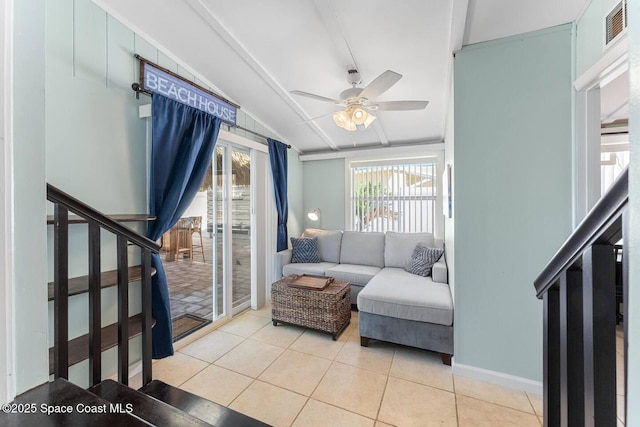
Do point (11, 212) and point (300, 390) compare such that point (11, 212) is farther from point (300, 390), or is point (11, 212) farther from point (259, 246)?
point (259, 246)

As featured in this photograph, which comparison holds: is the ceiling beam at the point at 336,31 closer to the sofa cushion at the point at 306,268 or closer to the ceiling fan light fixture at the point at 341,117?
the ceiling fan light fixture at the point at 341,117

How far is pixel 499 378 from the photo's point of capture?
6.68ft

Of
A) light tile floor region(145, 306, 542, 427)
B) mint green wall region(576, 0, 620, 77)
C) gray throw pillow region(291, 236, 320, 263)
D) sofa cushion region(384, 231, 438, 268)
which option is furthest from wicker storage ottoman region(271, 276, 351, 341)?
mint green wall region(576, 0, 620, 77)

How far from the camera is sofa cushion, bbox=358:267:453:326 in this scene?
7.50ft

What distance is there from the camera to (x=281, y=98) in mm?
3057

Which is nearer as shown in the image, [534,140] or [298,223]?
[534,140]

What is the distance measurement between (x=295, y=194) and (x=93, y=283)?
3.50m

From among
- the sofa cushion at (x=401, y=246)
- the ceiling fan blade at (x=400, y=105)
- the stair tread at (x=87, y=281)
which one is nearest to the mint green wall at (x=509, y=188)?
the ceiling fan blade at (x=400, y=105)

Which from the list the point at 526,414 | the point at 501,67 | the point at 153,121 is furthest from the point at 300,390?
the point at 501,67

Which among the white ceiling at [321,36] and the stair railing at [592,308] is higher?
the white ceiling at [321,36]

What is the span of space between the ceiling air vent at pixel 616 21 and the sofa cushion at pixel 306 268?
318 centimetres

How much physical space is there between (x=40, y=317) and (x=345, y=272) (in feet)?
9.63

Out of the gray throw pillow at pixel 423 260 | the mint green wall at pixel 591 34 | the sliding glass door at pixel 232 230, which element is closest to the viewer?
the mint green wall at pixel 591 34

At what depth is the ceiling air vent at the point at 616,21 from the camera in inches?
52.6
